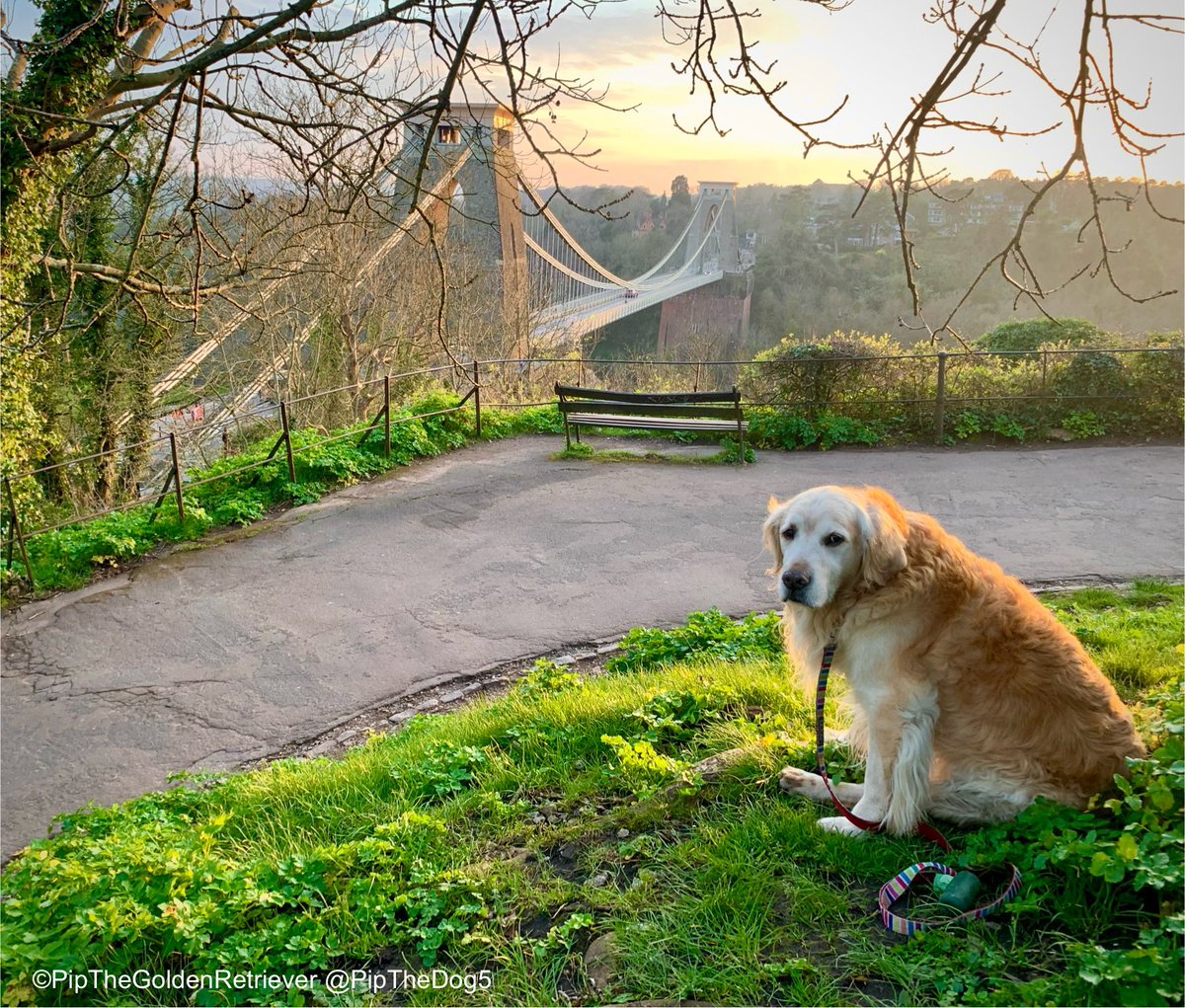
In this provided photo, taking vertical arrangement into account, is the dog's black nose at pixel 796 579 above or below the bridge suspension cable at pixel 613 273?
below

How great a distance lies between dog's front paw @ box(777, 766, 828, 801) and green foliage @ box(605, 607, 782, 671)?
6.28 ft

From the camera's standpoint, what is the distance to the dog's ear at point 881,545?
3.01m

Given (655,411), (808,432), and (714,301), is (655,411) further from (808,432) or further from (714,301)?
(714,301)

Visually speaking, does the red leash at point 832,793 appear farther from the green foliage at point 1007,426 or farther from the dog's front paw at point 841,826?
the green foliage at point 1007,426

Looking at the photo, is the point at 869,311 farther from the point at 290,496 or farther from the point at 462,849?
the point at 462,849

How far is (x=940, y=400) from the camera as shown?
11773 millimetres

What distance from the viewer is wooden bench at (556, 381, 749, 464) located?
11.2 meters

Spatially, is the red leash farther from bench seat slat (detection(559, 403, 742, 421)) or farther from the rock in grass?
bench seat slat (detection(559, 403, 742, 421))

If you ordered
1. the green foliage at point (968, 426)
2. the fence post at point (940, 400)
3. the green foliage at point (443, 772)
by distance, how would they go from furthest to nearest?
the green foliage at point (968, 426) → the fence post at point (940, 400) → the green foliage at point (443, 772)

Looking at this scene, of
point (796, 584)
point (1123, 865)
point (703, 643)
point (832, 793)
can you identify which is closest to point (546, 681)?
point (703, 643)

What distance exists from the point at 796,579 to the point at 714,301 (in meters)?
44.1

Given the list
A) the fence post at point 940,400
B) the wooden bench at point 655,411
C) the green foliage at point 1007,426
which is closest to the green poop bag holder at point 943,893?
the wooden bench at point 655,411

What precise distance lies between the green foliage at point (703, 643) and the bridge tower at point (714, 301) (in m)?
24.2

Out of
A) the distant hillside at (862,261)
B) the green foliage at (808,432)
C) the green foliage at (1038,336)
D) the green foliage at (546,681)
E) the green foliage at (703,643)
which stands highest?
the distant hillside at (862,261)
